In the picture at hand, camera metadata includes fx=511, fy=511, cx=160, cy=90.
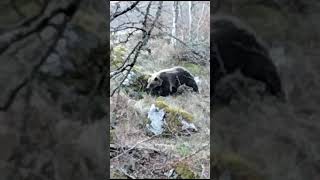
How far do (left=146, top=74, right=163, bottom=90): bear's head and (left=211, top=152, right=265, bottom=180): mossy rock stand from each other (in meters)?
0.63

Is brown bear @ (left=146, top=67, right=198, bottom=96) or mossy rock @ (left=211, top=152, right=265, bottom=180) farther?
brown bear @ (left=146, top=67, right=198, bottom=96)

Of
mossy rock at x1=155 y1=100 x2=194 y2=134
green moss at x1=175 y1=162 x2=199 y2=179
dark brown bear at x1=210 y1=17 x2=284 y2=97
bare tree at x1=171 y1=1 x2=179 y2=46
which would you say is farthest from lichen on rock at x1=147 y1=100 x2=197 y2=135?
dark brown bear at x1=210 y1=17 x2=284 y2=97

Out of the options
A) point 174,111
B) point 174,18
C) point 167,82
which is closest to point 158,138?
point 174,111

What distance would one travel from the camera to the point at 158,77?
2.03 m

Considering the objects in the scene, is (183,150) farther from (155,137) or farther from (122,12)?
(122,12)

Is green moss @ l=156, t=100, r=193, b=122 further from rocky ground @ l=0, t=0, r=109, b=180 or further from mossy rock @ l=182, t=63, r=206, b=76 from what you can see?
rocky ground @ l=0, t=0, r=109, b=180

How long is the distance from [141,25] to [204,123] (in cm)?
47

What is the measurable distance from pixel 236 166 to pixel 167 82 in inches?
26.0

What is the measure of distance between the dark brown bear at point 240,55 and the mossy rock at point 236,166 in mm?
206

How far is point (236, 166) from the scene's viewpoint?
4.71 ft

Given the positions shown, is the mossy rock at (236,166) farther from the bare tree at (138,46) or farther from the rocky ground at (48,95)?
the bare tree at (138,46)

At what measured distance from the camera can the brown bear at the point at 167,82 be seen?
2020mm

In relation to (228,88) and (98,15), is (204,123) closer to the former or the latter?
(228,88)

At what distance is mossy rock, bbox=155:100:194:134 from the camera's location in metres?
2.03
